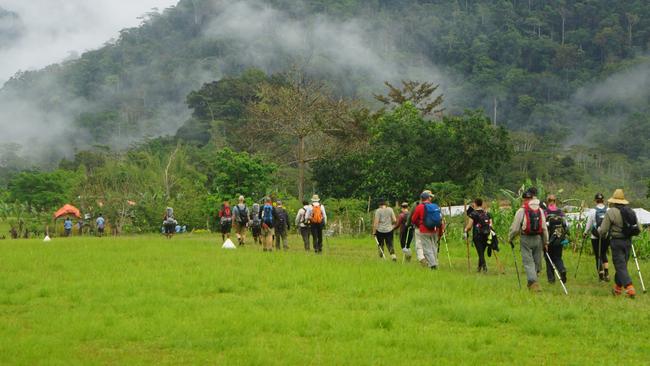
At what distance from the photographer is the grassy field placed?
8.45 meters

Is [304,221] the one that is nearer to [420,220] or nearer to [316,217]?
[316,217]

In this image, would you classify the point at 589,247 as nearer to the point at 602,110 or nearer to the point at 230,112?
the point at 230,112

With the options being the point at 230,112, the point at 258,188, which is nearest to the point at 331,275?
the point at 258,188

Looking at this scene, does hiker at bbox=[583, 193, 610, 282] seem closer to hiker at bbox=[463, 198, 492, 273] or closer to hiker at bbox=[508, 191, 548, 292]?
hiker at bbox=[463, 198, 492, 273]

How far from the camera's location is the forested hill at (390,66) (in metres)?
131

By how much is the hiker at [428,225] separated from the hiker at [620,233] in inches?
161

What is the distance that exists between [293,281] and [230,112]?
3309 inches

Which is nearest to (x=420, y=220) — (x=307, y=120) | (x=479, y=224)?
(x=479, y=224)

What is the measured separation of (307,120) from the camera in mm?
48219

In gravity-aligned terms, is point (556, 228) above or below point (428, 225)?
below

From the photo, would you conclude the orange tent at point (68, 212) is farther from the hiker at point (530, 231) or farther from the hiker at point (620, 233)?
the hiker at point (620, 233)

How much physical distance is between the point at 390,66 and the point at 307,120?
120480 millimetres

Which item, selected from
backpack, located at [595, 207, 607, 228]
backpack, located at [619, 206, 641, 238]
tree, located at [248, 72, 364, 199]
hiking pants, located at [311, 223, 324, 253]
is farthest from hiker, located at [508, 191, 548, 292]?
tree, located at [248, 72, 364, 199]

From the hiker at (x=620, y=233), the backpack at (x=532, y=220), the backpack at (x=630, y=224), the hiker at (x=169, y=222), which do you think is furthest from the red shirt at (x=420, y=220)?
the hiker at (x=169, y=222)
